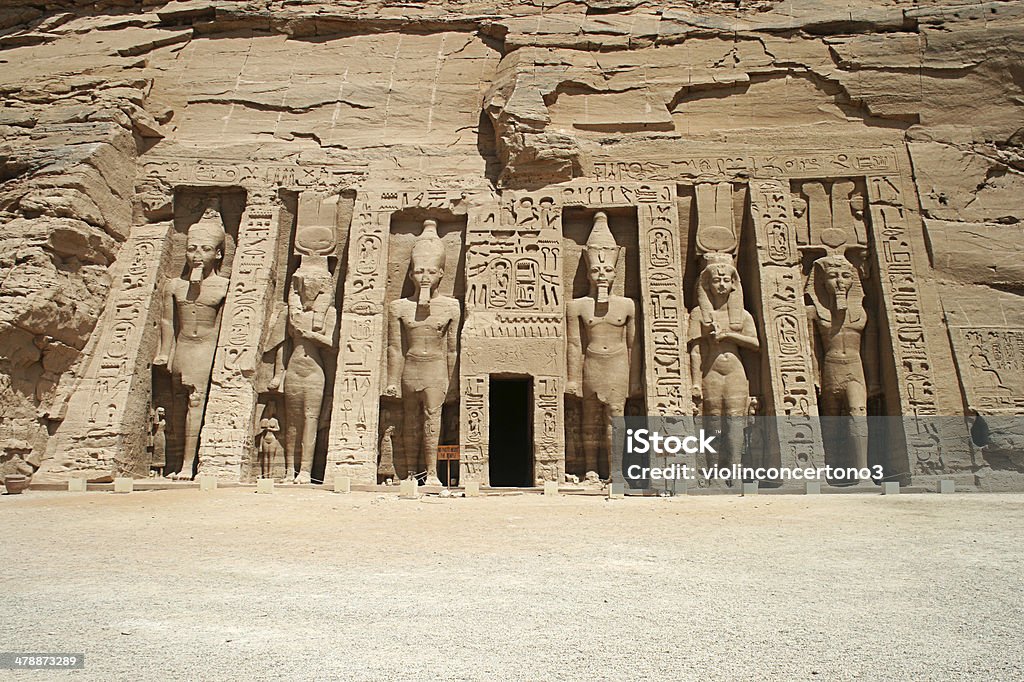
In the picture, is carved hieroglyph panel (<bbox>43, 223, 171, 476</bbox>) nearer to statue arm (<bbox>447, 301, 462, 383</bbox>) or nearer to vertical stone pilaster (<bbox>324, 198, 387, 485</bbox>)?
vertical stone pilaster (<bbox>324, 198, 387, 485</bbox>)

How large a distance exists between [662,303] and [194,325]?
6.80 metres

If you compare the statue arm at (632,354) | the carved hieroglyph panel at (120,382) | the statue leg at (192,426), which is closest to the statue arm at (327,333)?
the statue leg at (192,426)

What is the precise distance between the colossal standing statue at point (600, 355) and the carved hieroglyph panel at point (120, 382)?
5.99 m

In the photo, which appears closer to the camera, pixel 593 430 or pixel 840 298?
pixel 593 430

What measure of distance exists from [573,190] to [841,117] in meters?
4.56

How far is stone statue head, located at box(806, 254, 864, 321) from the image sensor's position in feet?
40.0

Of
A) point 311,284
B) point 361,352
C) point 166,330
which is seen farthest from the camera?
point 166,330

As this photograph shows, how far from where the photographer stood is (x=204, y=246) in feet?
41.7

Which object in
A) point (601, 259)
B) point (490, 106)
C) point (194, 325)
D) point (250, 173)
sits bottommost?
point (194, 325)

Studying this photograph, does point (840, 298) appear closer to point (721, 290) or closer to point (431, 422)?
point (721, 290)

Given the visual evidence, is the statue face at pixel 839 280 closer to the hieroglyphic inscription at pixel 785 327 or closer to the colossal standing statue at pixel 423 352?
the hieroglyphic inscription at pixel 785 327

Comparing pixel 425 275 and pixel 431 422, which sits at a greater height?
pixel 425 275

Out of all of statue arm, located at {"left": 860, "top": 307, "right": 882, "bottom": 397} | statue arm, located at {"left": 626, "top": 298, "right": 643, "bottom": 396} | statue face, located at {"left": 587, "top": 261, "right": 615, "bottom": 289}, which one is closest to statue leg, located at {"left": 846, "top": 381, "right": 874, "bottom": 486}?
statue arm, located at {"left": 860, "top": 307, "right": 882, "bottom": 397}

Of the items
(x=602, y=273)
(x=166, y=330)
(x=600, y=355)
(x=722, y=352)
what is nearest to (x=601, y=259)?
(x=602, y=273)
